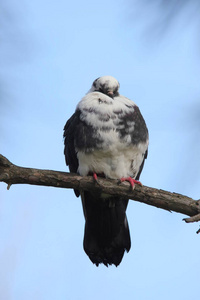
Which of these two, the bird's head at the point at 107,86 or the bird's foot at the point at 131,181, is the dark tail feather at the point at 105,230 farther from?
the bird's head at the point at 107,86

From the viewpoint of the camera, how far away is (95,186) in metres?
4.81

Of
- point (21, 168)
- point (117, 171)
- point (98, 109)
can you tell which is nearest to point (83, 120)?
point (98, 109)

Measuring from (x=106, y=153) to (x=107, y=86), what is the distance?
90 cm

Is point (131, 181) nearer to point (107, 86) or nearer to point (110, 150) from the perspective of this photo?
point (110, 150)

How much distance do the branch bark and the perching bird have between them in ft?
0.39

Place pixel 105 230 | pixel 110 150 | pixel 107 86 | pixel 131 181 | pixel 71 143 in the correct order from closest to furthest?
pixel 131 181 → pixel 110 150 → pixel 71 143 → pixel 105 230 → pixel 107 86

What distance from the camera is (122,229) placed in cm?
554

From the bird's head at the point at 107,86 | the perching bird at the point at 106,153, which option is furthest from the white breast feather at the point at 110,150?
the bird's head at the point at 107,86

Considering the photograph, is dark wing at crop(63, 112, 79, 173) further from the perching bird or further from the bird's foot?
the bird's foot

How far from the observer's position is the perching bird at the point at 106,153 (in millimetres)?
5121

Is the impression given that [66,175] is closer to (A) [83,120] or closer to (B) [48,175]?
(B) [48,175]

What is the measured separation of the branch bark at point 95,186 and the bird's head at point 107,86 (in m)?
1.21

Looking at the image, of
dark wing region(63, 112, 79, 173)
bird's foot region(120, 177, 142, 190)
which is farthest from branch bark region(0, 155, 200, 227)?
dark wing region(63, 112, 79, 173)

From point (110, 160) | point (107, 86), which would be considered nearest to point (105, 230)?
point (110, 160)
